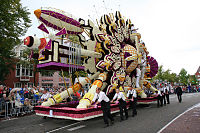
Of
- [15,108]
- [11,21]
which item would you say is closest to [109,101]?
[15,108]

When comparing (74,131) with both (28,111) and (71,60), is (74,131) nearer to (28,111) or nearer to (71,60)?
(71,60)

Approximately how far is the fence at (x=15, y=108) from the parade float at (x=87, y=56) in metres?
3.18

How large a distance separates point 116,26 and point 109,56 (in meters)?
2.37

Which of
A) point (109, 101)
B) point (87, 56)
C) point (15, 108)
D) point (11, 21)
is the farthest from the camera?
point (11, 21)

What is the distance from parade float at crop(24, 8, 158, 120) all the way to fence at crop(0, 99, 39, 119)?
3.18 meters

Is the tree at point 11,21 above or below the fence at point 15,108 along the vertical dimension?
above

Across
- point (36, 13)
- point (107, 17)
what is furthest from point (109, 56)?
point (36, 13)

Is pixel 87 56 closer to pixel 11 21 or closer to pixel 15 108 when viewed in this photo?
pixel 15 108

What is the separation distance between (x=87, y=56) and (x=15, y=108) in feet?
19.0

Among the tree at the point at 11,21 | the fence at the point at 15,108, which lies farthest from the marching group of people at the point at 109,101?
the tree at the point at 11,21

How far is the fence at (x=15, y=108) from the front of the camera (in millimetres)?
9539

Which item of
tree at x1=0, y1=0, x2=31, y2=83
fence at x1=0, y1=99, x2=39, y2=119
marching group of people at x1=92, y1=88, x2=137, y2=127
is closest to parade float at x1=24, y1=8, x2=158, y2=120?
marching group of people at x1=92, y1=88, x2=137, y2=127

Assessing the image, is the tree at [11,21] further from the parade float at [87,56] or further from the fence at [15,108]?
the parade float at [87,56]

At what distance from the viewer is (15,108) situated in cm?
1012
